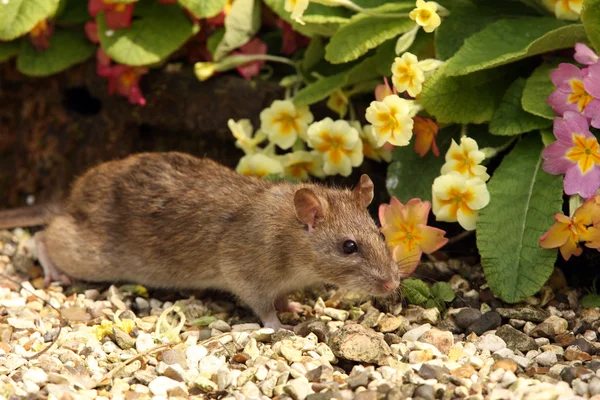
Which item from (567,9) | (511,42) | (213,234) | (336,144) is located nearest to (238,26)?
(336,144)

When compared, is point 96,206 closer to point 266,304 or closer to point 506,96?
point 266,304

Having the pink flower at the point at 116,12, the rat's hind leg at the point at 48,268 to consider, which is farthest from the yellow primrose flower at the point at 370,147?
the rat's hind leg at the point at 48,268

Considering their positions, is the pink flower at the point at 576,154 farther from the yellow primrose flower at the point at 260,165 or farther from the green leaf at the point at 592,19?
the yellow primrose flower at the point at 260,165

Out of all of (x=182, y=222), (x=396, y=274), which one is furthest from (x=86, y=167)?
(x=396, y=274)

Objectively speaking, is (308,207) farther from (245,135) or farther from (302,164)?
(245,135)

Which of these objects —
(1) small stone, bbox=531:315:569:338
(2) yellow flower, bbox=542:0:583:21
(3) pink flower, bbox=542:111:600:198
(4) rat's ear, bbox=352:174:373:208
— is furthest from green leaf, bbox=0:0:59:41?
(1) small stone, bbox=531:315:569:338

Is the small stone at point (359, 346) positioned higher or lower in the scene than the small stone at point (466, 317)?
higher

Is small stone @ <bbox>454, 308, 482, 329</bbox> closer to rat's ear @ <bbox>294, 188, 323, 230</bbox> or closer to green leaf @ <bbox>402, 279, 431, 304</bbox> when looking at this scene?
green leaf @ <bbox>402, 279, 431, 304</bbox>
